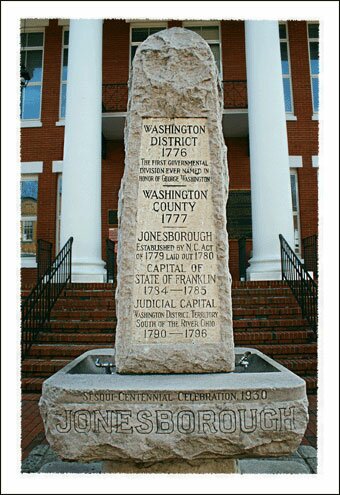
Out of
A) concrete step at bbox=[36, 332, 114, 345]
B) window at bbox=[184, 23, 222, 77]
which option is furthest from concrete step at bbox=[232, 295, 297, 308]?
window at bbox=[184, 23, 222, 77]

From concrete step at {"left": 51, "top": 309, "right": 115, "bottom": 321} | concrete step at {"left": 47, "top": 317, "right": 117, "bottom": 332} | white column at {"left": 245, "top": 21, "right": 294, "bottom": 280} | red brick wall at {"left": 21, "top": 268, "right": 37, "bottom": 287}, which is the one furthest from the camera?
red brick wall at {"left": 21, "top": 268, "right": 37, "bottom": 287}

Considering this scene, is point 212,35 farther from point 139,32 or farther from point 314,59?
point 314,59

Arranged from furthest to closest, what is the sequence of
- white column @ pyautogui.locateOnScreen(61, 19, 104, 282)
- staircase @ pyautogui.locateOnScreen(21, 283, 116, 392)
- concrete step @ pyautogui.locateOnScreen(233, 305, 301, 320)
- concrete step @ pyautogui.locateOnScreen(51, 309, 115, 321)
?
white column @ pyautogui.locateOnScreen(61, 19, 104, 282), concrete step @ pyautogui.locateOnScreen(51, 309, 115, 321), concrete step @ pyautogui.locateOnScreen(233, 305, 301, 320), staircase @ pyautogui.locateOnScreen(21, 283, 116, 392)

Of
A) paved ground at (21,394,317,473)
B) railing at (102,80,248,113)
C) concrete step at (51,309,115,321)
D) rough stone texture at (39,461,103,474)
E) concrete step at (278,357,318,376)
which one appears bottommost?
paved ground at (21,394,317,473)

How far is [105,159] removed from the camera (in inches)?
537

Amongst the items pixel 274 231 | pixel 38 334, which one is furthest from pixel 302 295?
pixel 38 334

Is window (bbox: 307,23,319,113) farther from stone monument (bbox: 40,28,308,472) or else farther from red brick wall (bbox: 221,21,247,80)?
stone monument (bbox: 40,28,308,472)

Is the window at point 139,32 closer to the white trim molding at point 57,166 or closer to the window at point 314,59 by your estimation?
the white trim molding at point 57,166

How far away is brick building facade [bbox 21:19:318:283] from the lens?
43.1ft

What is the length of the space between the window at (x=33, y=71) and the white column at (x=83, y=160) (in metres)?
4.62

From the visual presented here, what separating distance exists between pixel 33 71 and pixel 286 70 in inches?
315

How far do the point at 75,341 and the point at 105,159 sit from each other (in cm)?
776

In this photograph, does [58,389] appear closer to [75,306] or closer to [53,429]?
[53,429]

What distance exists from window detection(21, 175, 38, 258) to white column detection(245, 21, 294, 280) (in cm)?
713
